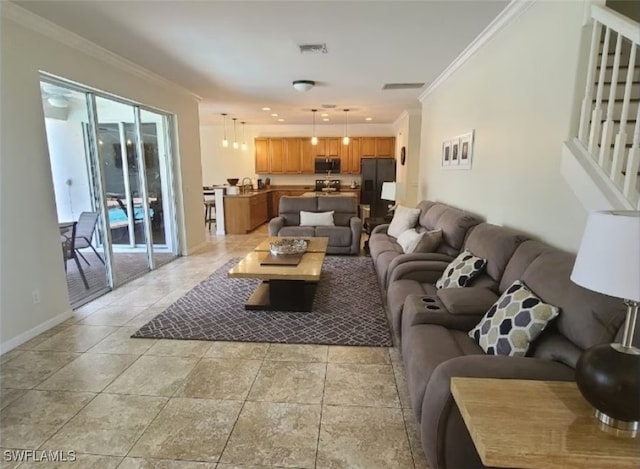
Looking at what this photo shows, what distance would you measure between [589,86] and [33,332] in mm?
4474

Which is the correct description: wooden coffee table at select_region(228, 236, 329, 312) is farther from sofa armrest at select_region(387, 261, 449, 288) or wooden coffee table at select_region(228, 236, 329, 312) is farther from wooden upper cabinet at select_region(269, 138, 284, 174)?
wooden upper cabinet at select_region(269, 138, 284, 174)

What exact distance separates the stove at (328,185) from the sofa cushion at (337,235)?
3.80 m

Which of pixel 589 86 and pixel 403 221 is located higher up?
pixel 589 86

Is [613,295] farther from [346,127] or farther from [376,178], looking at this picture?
[346,127]

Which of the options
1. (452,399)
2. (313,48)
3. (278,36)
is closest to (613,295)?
(452,399)

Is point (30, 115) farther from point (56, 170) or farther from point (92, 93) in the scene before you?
point (56, 170)

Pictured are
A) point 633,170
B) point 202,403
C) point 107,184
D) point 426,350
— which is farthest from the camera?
point 107,184

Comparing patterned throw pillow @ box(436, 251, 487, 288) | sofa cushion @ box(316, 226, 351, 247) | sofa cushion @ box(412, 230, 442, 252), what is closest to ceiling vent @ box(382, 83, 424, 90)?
sofa cushion @ box(316, 226, 351, 247)

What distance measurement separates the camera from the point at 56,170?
4270 millimetres

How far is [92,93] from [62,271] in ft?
6.29

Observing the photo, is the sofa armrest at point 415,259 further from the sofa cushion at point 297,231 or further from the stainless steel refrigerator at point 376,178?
the stainless steel refrigerator at point 376,178

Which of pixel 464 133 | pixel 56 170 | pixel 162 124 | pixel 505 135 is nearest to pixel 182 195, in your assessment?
pixel 162 124

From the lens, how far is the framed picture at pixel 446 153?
471 cm

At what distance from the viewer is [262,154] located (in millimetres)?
9859
